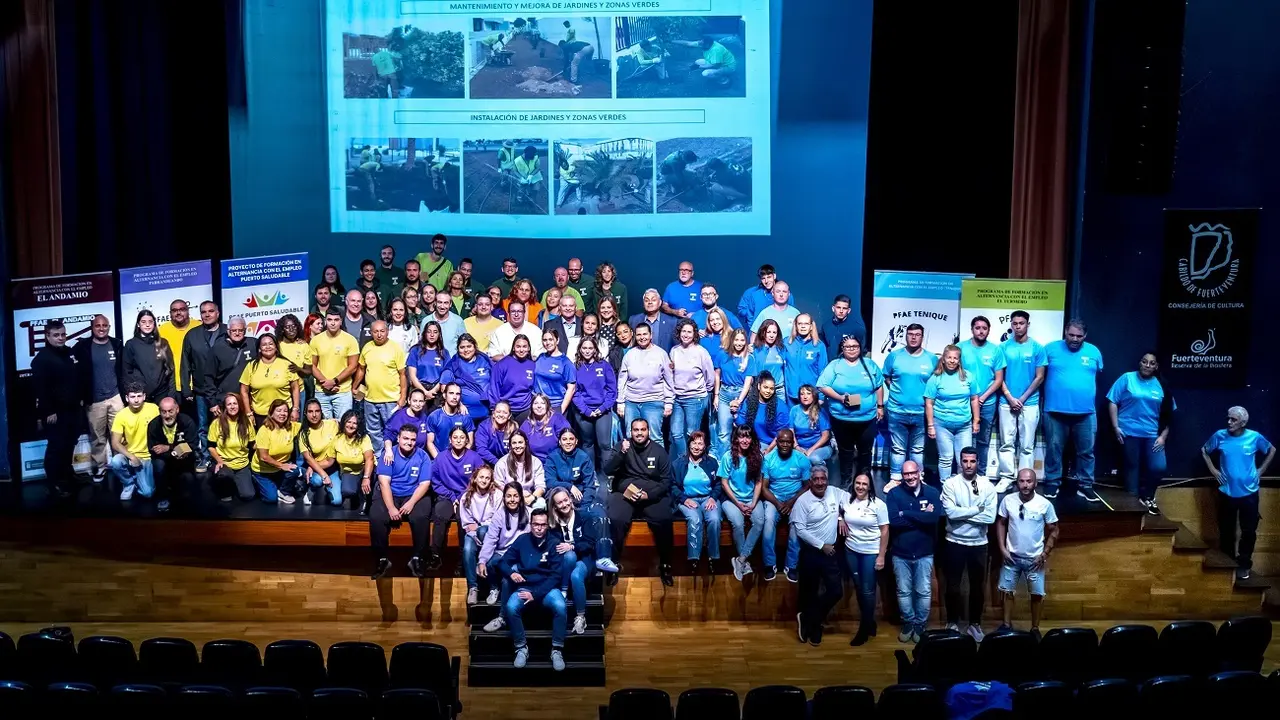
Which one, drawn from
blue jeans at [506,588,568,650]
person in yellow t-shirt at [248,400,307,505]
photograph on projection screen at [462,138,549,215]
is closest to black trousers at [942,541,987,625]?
blue jeans at [506,588,568,650]

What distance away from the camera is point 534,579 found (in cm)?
887

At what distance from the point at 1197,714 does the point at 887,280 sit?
191 inches

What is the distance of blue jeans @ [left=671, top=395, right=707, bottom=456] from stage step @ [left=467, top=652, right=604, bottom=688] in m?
2.28

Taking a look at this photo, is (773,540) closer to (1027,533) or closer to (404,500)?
(1027,533)

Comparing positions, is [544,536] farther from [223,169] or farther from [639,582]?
[223,169]

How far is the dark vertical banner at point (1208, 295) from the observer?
1117cm

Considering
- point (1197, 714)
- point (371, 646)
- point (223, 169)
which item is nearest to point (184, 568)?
point (371, 646)

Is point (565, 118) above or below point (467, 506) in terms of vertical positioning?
above

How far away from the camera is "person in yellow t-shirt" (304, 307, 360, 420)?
10.6 m

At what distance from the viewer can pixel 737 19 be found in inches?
510

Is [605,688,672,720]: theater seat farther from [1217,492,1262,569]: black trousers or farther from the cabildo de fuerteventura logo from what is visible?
the cabildo de fuerteventura logo

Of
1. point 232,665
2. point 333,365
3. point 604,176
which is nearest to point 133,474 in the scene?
point 333,365

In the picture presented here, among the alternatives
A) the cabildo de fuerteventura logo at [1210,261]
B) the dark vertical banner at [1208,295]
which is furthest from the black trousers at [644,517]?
the cabildo de fuerteventura logo at [1210,261]

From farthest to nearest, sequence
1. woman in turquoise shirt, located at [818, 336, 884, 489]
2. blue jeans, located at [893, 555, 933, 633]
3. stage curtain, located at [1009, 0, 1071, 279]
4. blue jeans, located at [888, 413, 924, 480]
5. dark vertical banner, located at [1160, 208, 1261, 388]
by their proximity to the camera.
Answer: stage curtain, located at [1009, 0, 1071, 279] < dark vertical banner, located at [1160, 208, 1261, 388] < blue jeans, located at [888, 413, 924, 480] < woman in turquoise shirt, located at [818, 336, 884, 489] < blue jeans, located at [893, 555, 933, 633]
